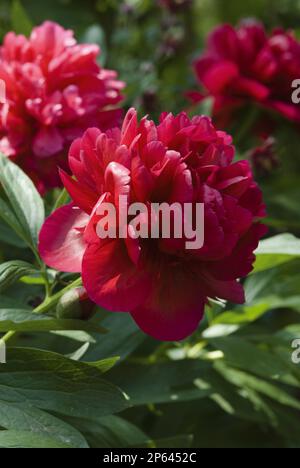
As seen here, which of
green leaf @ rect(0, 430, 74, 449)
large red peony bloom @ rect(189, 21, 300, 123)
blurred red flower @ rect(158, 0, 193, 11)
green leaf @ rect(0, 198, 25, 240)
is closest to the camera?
green leaf @ rect(0, 430, 74, 449)

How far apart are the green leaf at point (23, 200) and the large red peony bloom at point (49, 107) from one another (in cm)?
4

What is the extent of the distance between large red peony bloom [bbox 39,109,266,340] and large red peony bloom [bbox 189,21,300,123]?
0.38 meters

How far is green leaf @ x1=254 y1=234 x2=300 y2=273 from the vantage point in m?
0.68

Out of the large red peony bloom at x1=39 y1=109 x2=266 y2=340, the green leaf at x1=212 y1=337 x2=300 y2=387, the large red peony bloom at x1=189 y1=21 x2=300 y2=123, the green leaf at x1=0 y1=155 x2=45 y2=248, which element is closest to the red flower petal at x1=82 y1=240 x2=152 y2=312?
the large red peony bloom at x1=39 y1=109 x2=266 y2=340

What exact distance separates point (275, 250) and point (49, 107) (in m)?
0.22

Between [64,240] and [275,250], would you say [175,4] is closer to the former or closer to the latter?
[275,250]

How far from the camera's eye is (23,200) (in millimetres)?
647

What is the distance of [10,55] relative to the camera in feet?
Result: 2.48

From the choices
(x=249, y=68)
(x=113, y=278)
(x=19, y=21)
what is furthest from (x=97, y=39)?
(x=113, y=278)

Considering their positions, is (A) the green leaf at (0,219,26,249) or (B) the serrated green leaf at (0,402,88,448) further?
(A) the green leaf at (0,219,26,249)

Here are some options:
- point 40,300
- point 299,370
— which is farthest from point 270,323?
point 40,300

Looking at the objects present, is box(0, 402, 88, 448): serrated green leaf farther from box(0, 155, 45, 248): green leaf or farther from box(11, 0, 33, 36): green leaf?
box(11, 0, 33, 36): green leaf

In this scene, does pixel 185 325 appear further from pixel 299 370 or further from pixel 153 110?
pixel 153 110

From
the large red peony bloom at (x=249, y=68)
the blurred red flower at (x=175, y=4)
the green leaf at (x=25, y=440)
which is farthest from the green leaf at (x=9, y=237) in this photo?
the blurred red flower at (x=175, y=4)
